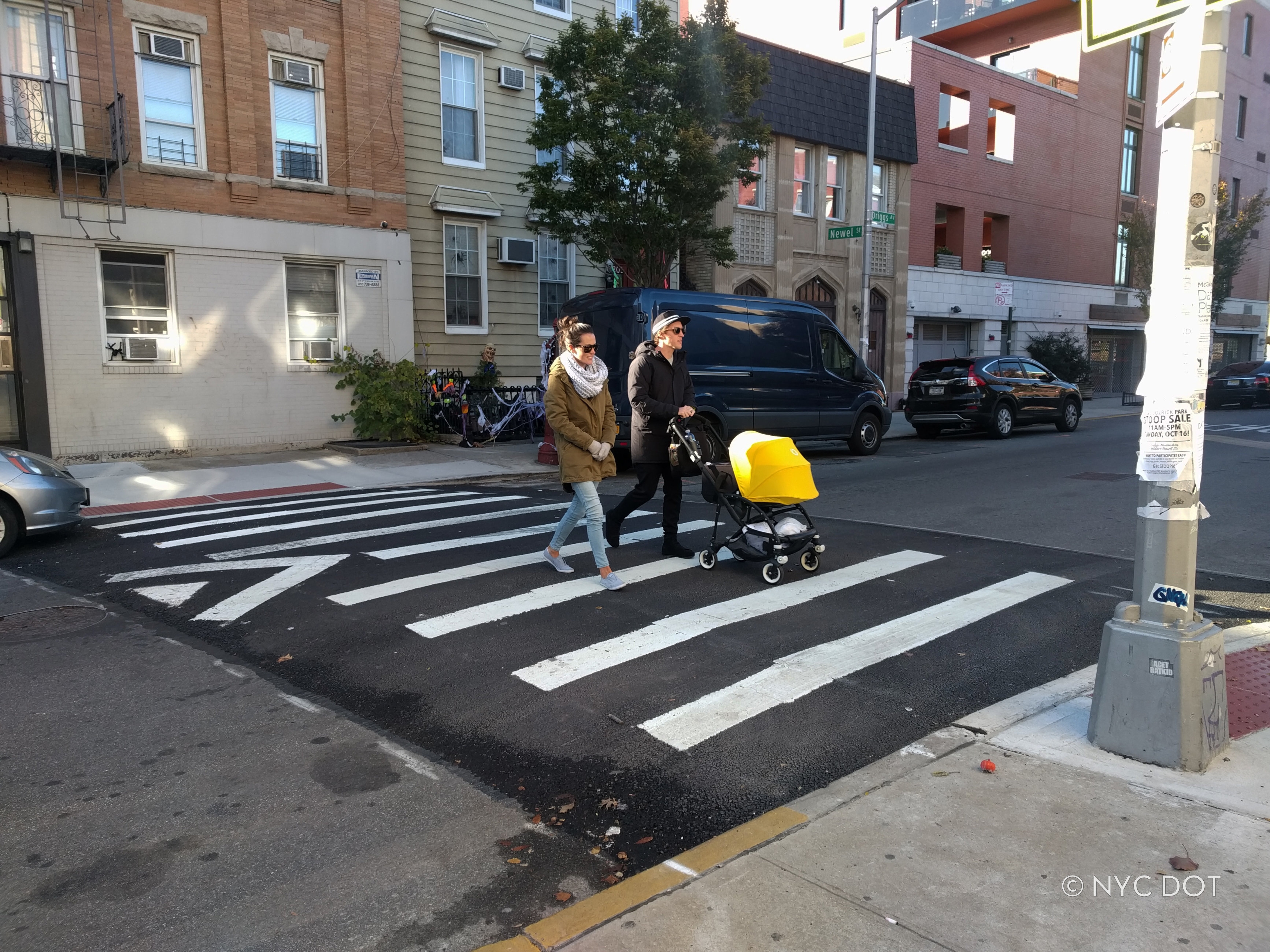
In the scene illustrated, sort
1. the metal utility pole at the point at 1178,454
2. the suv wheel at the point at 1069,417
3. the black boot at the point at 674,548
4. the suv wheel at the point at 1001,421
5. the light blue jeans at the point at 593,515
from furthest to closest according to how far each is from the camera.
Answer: the suv wheel at the point at 1069,417 → the suv wheel at the point at 1001,421 → the black boot at the point at 674,548 → the light blue jeans at the point at 593,515 → the metal utility pole at the point at 1178,454

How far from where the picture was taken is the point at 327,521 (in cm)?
989

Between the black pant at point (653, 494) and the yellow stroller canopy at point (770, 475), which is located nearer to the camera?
the yellow stroller canopy at point (770, 475)

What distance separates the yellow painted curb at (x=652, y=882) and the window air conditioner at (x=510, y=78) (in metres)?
17.7

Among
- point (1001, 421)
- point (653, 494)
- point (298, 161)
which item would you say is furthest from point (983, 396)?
point (298, 161)

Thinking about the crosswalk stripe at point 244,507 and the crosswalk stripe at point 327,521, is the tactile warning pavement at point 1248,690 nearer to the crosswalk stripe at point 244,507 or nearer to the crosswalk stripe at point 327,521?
the crosswalk stripe at point 327,521

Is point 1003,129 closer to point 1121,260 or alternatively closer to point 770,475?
point 1121,260

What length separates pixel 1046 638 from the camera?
605 cm

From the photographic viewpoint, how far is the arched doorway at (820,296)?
25.6 m

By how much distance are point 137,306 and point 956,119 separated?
2407 centimetres

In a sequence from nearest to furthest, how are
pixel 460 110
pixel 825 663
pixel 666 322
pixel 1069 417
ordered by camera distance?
pixel 825 663 < pixel 666 322 < pixel 460 110 < pixel 1069 417

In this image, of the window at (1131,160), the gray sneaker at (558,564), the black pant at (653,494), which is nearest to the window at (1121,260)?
the window at (1131,160)

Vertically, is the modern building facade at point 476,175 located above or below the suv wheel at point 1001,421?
above

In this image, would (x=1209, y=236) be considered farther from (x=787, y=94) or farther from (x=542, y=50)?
(x=787, y=94)

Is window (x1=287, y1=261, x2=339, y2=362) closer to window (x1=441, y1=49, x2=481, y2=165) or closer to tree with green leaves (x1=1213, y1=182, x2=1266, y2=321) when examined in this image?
window (x1=441, y1=49, x2=481, y2=165)
